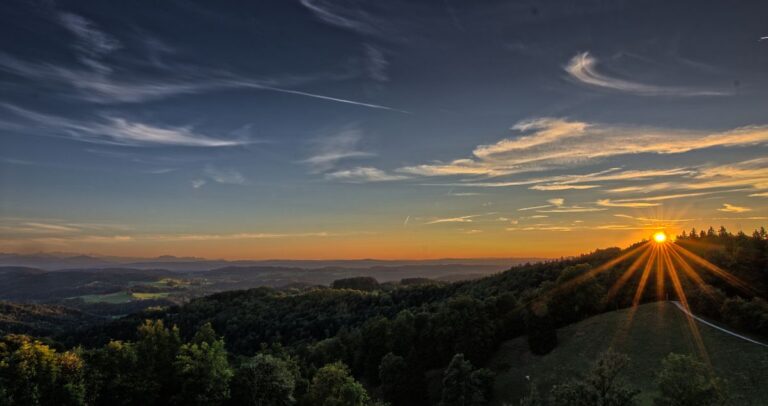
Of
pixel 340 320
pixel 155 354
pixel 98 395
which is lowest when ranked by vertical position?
pixel 340 320

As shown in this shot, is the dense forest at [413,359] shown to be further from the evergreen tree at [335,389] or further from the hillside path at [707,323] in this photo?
the hillside path at [707,323]

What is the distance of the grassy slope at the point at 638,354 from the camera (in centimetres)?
5719

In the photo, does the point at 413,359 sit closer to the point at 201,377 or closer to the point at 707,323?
the point at 201,377

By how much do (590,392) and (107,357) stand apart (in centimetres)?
5809

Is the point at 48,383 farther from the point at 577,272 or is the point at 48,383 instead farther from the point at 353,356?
the point at 577,272

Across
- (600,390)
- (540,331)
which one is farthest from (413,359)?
(600,390)

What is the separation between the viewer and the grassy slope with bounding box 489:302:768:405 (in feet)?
188

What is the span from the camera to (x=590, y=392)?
41750 millimetres

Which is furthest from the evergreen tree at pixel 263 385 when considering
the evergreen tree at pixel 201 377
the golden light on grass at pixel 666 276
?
the golden light on grass at pixel 666 276

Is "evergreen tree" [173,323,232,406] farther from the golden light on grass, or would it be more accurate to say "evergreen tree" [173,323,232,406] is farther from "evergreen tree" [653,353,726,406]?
the golden light on grass

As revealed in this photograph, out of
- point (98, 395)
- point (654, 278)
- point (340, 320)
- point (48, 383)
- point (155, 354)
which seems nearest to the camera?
point (48, 383)

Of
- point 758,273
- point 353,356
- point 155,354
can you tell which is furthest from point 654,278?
point 155,354

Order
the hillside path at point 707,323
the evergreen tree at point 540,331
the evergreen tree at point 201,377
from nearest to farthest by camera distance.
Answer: the evergreen tree at point 201,377 → the hillside path at point 707,323 → the evergreen tree at point 540,331

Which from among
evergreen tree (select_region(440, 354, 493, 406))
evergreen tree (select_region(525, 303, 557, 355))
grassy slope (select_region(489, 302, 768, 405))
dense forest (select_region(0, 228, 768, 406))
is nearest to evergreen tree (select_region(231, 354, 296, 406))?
dense forest (select_region(0, 228, 768, 406))
